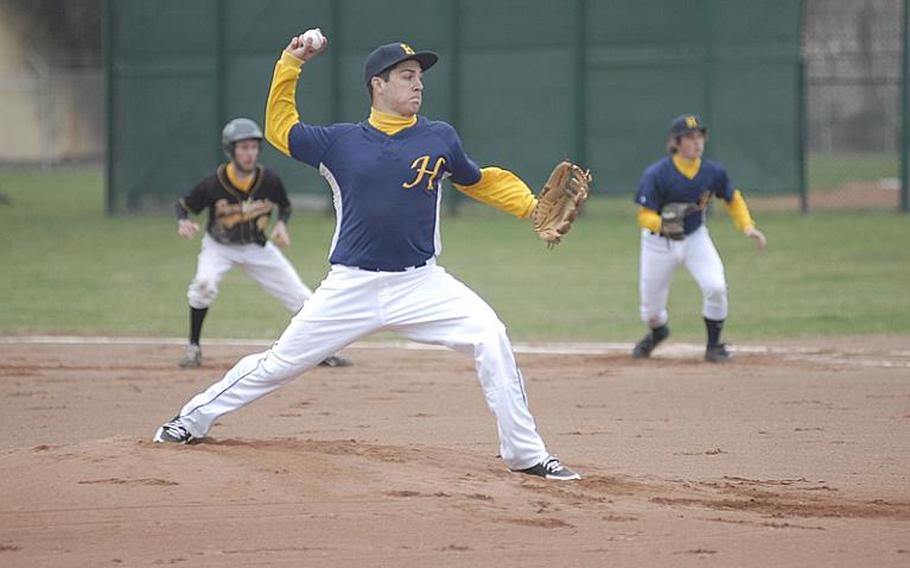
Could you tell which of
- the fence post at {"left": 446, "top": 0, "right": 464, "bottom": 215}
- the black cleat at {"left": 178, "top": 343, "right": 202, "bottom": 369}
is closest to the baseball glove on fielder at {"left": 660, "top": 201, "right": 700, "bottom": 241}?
the black cleat at {"left": 178, "top": 343, "right": 202, "bottom": 369}

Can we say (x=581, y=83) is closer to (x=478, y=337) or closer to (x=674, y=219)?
(x=674, y=219)

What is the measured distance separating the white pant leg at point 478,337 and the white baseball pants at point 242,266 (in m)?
5.27

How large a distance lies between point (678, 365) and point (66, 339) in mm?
6028

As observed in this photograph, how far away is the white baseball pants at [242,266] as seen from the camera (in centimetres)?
1252

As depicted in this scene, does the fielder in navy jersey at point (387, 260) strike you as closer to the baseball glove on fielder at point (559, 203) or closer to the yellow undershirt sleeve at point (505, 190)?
the yellow undershirt sleeve at point (505, 190)

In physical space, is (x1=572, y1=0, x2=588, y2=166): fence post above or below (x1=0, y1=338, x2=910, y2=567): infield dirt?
above

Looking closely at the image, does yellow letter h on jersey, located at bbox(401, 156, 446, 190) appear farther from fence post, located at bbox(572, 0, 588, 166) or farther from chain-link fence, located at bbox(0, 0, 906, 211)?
chain-link fence, located at bbox(0, 0, 906, 211)

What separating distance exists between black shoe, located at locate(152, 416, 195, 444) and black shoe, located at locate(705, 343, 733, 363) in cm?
603

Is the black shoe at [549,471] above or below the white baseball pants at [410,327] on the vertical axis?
below

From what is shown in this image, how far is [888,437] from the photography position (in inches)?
358

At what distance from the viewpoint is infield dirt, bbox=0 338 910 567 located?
20.4 ft

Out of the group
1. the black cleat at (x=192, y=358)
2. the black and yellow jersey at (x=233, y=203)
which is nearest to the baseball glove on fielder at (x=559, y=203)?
the black and yellow jersey at (x=233, y=203)

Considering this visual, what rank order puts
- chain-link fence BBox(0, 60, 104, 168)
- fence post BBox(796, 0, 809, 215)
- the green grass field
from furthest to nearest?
chain-link fence BBox(0, 60, 104, 168) → fence post BBox(796, 0, 809, 215) → the green grass field

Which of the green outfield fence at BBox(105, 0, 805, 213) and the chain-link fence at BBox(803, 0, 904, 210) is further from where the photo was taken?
the chain-link fence at BBox(803, 0, 904, 210)
